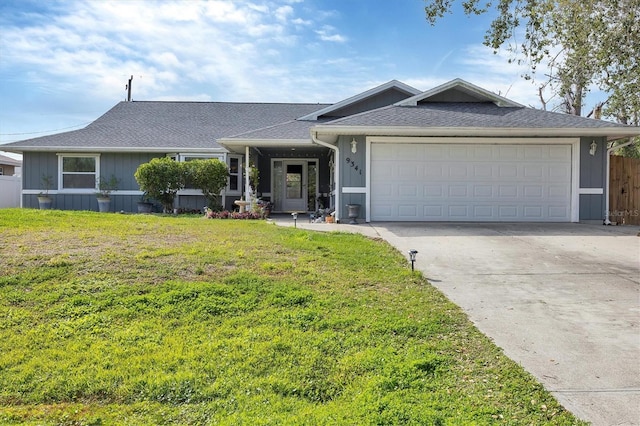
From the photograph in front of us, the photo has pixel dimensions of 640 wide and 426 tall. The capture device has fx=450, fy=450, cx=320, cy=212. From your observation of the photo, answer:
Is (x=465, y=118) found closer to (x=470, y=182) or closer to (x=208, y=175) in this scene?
(x=470, y=182)

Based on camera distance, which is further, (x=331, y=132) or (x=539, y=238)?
(x=331, y=132)

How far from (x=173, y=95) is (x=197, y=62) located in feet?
37.6

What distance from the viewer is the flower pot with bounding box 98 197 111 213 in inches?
642

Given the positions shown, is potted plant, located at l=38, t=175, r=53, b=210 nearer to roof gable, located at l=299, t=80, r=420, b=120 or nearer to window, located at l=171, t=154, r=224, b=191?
window, located at l=171, t=154, r=224, b=191

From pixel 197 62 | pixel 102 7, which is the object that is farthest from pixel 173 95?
pixel 102 7

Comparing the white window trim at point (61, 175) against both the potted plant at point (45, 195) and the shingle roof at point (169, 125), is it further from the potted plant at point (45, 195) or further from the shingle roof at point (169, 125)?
the shingle roof at point (169, 125)

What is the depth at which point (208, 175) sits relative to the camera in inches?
593

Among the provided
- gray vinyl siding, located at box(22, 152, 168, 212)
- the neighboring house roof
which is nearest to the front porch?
gray vinyl siding, located at box(22, 152, 168, 212)

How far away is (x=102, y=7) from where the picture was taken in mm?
9406

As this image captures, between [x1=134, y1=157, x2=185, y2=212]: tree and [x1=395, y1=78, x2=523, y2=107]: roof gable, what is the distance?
7.57 meters

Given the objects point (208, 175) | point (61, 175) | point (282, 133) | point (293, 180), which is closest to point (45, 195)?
point (61, 175)

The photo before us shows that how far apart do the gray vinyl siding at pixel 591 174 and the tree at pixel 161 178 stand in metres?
12.1

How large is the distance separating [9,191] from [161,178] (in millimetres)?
10949

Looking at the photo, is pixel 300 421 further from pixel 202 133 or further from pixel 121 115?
pixel 121 115
